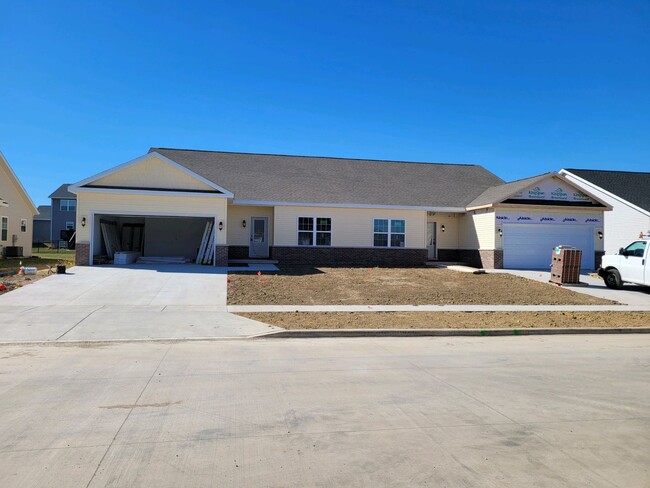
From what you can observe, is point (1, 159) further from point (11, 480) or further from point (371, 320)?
point (11, 480)

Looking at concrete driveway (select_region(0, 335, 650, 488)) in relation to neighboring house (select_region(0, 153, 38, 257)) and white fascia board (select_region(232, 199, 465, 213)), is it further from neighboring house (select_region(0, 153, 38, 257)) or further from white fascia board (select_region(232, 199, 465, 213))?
neighboring house (select_region(0, 153, 38, 257))

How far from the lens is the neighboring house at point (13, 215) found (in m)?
28.3

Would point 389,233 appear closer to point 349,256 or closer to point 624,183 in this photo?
point 349,256

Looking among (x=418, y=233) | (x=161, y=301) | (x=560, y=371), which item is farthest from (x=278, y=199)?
(x=560, y=371)

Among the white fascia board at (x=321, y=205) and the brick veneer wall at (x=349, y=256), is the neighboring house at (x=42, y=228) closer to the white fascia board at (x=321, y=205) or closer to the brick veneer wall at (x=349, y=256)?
the white fascia board at (x=321, y=205)

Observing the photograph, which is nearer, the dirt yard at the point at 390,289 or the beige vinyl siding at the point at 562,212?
the dirt yard at the point at 390,289

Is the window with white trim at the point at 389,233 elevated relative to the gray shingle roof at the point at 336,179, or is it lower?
lower

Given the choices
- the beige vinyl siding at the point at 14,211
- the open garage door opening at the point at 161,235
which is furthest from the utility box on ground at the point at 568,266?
the beige vinyl siding at the point at 14,211

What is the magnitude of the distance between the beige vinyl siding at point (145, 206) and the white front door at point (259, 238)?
3952 mm

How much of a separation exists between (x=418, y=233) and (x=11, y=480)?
2362 centimetres

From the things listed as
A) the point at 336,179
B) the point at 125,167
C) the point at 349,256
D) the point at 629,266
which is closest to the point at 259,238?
the point at 349,256

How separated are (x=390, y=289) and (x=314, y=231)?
29.1 ft

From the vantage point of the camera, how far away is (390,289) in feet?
56.2

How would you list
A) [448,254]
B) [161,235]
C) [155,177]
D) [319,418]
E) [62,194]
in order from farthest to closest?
[62,194] → [448,254] → [161,235] → [155,177] → [319,418]
